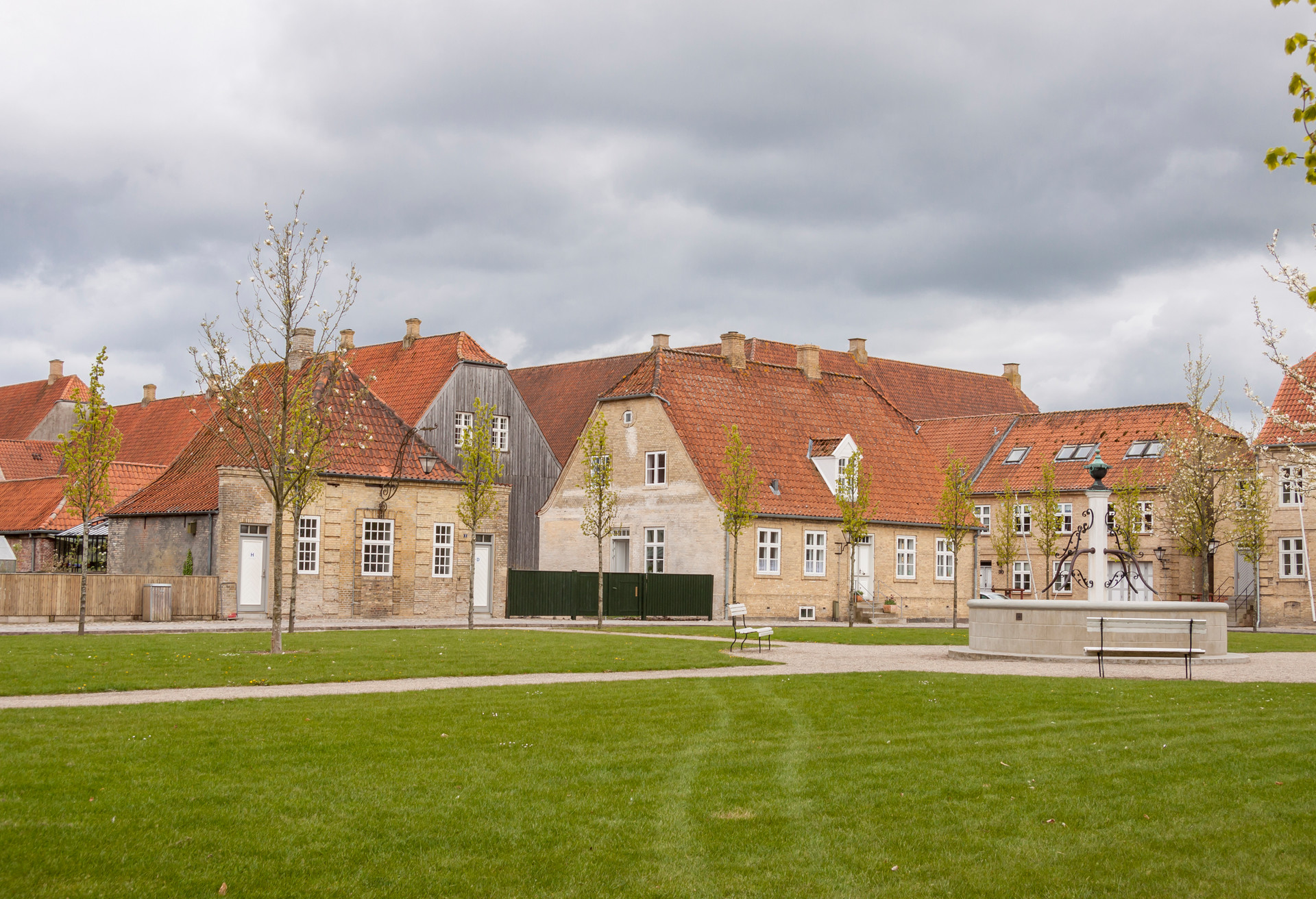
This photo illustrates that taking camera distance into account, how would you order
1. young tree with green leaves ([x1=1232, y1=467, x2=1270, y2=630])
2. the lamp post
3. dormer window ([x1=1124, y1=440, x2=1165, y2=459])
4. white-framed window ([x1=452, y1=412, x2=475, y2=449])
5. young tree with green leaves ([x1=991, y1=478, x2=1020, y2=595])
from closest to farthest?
1. the lamp post
2. young tree with green leaves ([x1=1232, y1=467, x2=1270, y2=630])
3. young tree with green leaves ([x1=991, y1=478, x2=1020, y2=595])
4. white-framed window ([x1=452, y1=412, x2=475, y2=449])
5. dormer window ([x1=1124, y1=440, x2=1165, y2=459])

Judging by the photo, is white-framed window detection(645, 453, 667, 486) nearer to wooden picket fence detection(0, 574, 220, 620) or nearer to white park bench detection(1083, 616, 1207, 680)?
wooden picket fence detection(0, 574, 220, 620)

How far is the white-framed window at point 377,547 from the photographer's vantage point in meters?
39.0

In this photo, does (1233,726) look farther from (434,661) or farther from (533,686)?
(434,661)

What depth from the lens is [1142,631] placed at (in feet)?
77.2

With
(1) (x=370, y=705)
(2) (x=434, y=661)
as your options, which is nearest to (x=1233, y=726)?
(1) (x=370, y=705)

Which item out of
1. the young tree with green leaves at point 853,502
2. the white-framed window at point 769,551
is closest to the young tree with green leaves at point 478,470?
the white-framed window at point 769,551

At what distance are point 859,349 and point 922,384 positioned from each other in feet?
13.7

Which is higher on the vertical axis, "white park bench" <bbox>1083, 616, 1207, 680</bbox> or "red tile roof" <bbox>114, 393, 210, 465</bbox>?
"red tile roof" <bbox>114, 393, 210, 465</bbox>

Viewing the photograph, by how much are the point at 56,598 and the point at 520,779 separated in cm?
2663

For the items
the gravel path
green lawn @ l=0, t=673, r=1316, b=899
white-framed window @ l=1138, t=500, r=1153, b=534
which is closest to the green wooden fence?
the gravel path

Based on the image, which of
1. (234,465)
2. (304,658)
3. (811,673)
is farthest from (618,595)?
(811,673)

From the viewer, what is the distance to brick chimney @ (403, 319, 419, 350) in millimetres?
50969

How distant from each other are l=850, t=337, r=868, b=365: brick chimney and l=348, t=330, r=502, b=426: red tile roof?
21370mm

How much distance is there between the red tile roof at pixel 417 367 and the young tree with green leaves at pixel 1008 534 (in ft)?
62.0
